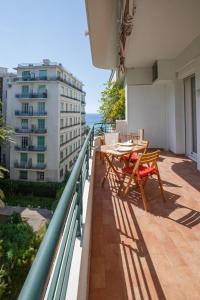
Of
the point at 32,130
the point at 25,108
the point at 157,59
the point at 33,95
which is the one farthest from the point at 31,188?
the point at 157,59

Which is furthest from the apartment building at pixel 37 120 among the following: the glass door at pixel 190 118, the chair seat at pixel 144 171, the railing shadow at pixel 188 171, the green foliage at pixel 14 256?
the chair seat at pixel 144 171

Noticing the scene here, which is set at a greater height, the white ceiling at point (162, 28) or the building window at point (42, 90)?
the building window at point (42, 90)

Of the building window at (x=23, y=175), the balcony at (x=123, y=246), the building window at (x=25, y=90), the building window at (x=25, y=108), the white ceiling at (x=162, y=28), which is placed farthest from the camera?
the building window at (x=25, y=108)

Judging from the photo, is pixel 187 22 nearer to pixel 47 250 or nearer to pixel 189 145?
pixel 189 145

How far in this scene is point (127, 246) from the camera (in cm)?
249

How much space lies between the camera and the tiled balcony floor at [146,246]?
1.91 m

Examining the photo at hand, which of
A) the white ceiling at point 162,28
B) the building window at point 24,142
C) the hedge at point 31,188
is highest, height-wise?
the white ceiling at point 162,28

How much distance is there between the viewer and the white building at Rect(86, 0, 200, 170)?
3988 mm

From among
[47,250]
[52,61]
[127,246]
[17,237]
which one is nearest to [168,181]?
[127,246]

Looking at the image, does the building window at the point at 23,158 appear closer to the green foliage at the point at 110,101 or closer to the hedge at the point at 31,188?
the hedge at the point at 31,188

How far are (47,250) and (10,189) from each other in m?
24.7

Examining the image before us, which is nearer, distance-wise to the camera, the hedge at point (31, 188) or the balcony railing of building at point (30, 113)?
the hedge at point (31, 188)

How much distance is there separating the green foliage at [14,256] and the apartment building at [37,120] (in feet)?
50.6

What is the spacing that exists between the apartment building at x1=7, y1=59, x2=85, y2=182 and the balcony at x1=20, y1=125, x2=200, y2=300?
22.0 meters
